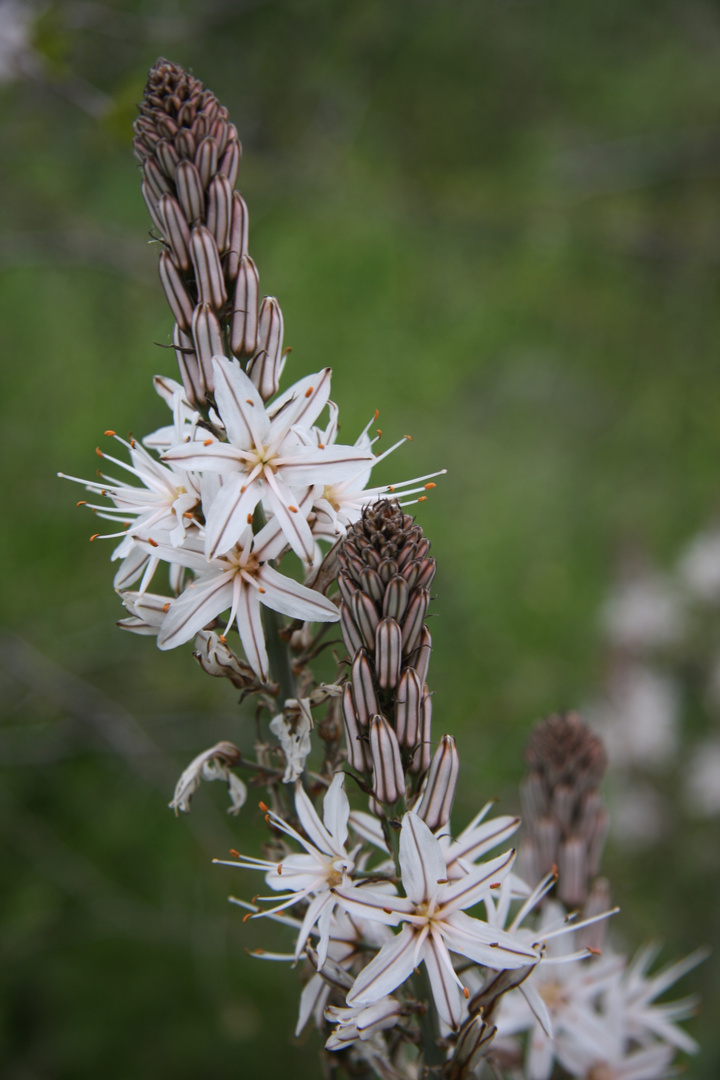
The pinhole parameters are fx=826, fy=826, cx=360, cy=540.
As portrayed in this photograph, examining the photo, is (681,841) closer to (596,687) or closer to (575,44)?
(596,687)

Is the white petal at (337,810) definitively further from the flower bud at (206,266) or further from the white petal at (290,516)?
the flower bud at (206,266)

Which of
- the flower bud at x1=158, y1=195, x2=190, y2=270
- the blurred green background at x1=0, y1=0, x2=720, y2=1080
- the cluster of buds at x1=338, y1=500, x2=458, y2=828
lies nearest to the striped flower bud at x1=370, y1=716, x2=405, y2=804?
the cluster of buds at x1=338, y1=500, x2=458, y2=828

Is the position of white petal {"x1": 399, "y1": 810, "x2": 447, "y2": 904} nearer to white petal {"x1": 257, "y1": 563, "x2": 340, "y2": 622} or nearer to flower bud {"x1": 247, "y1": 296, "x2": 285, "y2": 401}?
white petal {"x1": 257, "y1": 563, "x2": 340, "y2": 622}

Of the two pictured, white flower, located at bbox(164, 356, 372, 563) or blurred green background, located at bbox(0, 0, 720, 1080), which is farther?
blurred green background, located at bbox(0, 0, 720, 1080)

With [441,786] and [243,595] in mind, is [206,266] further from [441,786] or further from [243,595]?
[441,786]

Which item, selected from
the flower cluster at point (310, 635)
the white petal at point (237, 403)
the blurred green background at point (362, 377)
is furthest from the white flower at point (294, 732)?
the blurred green background at point (362, 377)

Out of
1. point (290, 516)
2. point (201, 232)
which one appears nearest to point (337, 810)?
point (290, 516)
